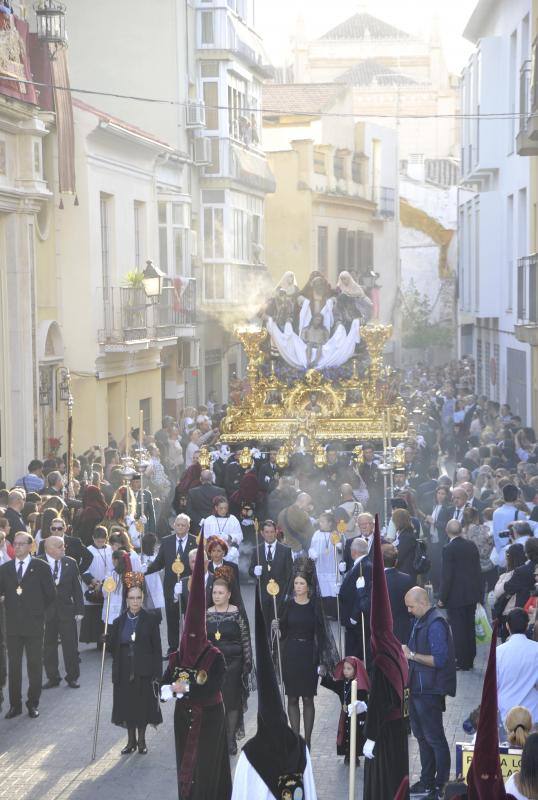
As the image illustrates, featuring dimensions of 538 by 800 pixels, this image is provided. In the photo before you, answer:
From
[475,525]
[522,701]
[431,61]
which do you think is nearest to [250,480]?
[475,525]

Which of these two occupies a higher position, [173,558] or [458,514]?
[458,514]

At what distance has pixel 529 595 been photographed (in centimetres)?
1107

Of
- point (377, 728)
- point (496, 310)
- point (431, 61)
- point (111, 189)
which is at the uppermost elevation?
point (431, 61)

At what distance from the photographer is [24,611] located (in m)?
11.9

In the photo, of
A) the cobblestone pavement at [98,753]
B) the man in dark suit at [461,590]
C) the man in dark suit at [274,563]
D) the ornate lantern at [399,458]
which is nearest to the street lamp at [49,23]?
the ornate lantern at [399,458]

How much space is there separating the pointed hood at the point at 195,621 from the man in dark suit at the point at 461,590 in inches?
168

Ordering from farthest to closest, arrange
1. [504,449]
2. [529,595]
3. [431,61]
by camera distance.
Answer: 1. [431,61]
2. [504,449]
3. [529,595]

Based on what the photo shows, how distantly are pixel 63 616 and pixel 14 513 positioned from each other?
218cm

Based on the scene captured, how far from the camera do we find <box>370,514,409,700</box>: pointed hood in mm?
8516

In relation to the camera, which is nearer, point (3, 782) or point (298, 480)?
point (3, 782)

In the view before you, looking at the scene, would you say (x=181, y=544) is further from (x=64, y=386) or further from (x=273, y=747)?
(x=64, y=386)

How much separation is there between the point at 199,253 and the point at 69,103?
11852 millimetres

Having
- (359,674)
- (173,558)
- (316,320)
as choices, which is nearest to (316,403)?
(316,320)

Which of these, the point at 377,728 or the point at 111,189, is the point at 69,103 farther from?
the point at 377,728
